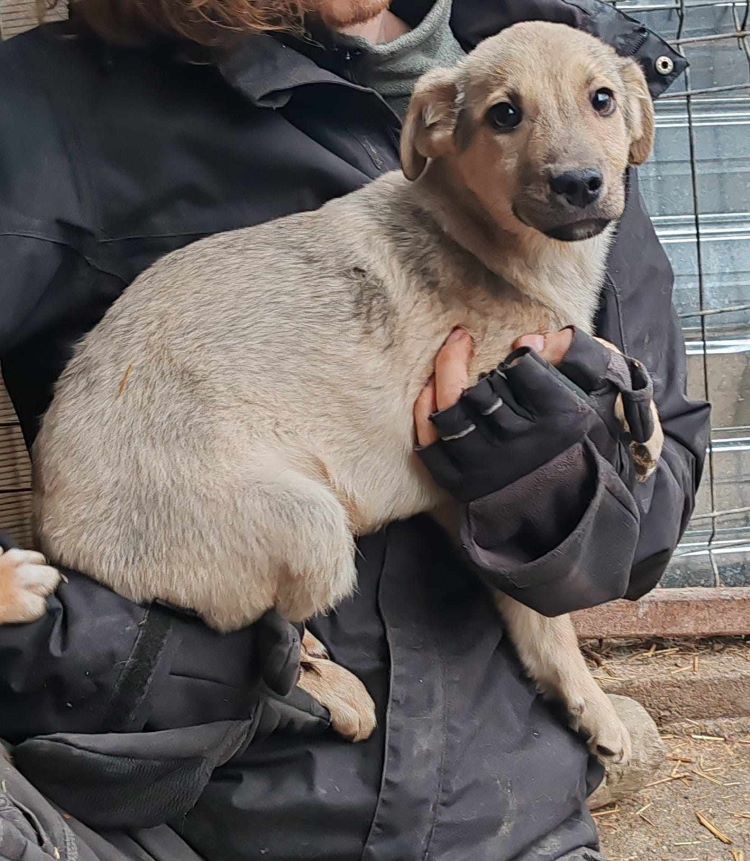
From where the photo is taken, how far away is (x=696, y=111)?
488 centimetres

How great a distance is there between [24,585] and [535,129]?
148 cm

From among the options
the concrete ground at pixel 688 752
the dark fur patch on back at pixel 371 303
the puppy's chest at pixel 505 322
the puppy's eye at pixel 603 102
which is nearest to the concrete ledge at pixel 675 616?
the concrete ground at pixel 688 752

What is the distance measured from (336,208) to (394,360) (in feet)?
1.34

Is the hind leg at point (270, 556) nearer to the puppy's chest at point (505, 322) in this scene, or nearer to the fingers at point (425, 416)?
the fingers at point (425, 416)

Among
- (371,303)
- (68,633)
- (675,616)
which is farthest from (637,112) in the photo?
(675,616)

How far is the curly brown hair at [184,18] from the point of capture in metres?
2.63

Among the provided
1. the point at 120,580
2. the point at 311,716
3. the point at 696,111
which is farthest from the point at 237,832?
the point at 696,111

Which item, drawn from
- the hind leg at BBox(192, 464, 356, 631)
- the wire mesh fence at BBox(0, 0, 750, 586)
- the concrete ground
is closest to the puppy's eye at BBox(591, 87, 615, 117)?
the hind leg at BBox(192, 464, 356, 631)

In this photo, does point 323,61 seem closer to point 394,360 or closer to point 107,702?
point 394,360

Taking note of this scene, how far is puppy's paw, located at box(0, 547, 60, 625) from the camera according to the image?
222 cm

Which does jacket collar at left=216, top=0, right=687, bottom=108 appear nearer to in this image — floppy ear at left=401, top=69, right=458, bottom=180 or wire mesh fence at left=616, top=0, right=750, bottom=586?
floppy ear at left=401, top=69, right=458, bottom=180

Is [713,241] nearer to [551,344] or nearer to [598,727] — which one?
[551,344]

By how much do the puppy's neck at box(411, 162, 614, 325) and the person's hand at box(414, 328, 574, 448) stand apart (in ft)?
0.60

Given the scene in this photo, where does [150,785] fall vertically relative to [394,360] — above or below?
below
